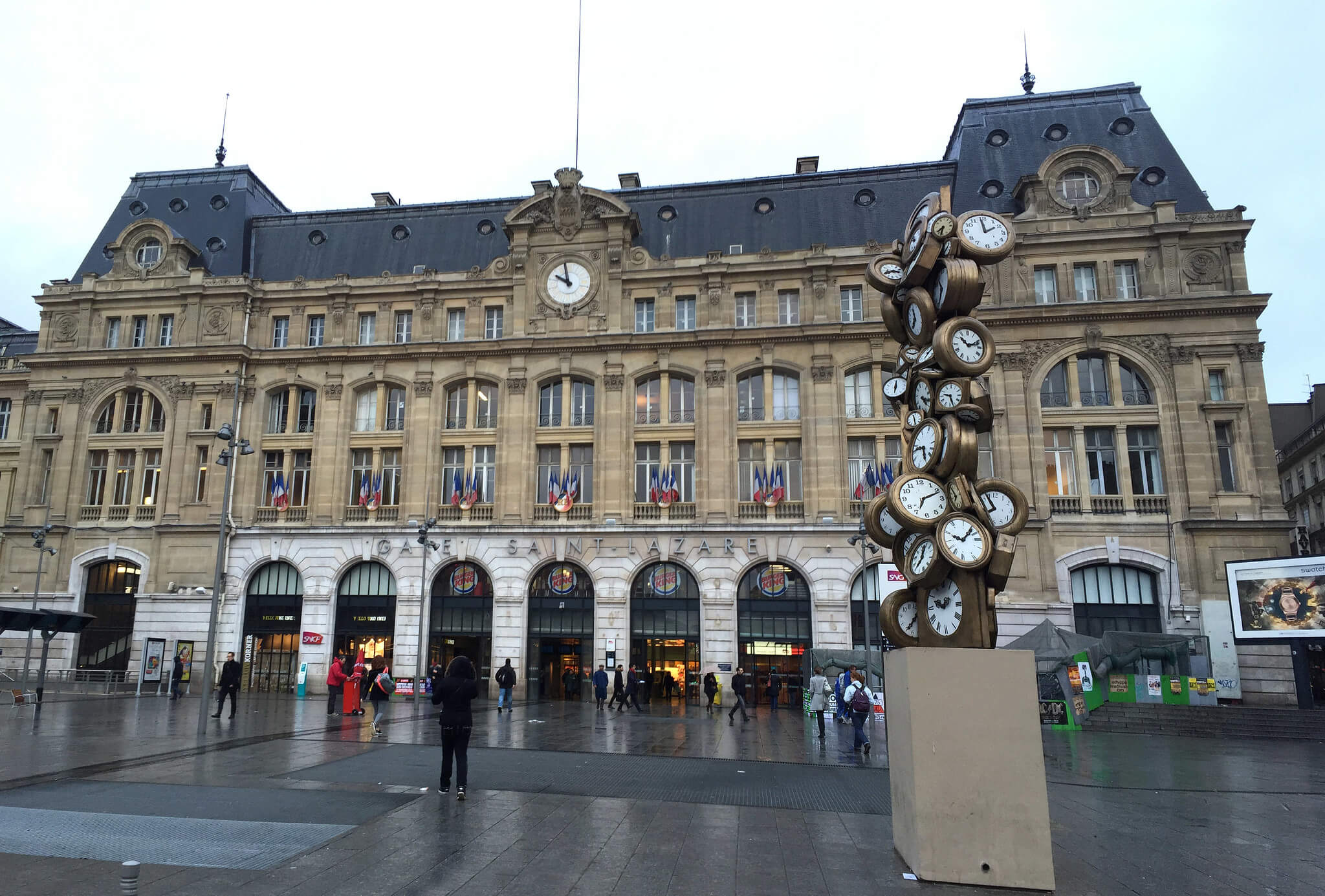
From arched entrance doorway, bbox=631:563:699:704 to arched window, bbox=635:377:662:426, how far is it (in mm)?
6987

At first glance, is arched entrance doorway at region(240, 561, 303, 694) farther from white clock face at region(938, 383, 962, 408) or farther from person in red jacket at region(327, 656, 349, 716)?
white clock face at region(938, 383, 962, 408)

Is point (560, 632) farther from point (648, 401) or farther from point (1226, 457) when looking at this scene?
point (1226, 457)

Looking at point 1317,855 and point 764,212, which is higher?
point 764,212

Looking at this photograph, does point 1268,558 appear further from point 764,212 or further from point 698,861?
point 698,861

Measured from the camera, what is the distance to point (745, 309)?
138ft

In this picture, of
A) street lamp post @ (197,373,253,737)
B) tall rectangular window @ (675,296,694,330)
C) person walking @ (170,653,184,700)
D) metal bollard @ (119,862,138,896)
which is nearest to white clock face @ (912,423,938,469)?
metal bollard @ (119,862,138,896)

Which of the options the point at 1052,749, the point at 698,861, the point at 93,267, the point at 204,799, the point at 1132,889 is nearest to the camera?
the point at 1132,889

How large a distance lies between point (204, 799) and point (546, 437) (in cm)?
2937

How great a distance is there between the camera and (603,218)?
42.8 meters

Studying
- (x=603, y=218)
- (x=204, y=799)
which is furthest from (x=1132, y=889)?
(x=603, y=218)

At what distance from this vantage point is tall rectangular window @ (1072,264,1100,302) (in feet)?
128

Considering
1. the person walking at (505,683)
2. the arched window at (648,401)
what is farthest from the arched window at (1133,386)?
the person walking at (505,683)

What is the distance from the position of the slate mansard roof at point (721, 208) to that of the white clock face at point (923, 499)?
1343 inches

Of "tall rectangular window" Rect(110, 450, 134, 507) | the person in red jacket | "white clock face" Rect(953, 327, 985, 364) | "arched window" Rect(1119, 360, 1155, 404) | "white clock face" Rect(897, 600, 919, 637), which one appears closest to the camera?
"white clock face" Rect(897, 600, 919, 637)
